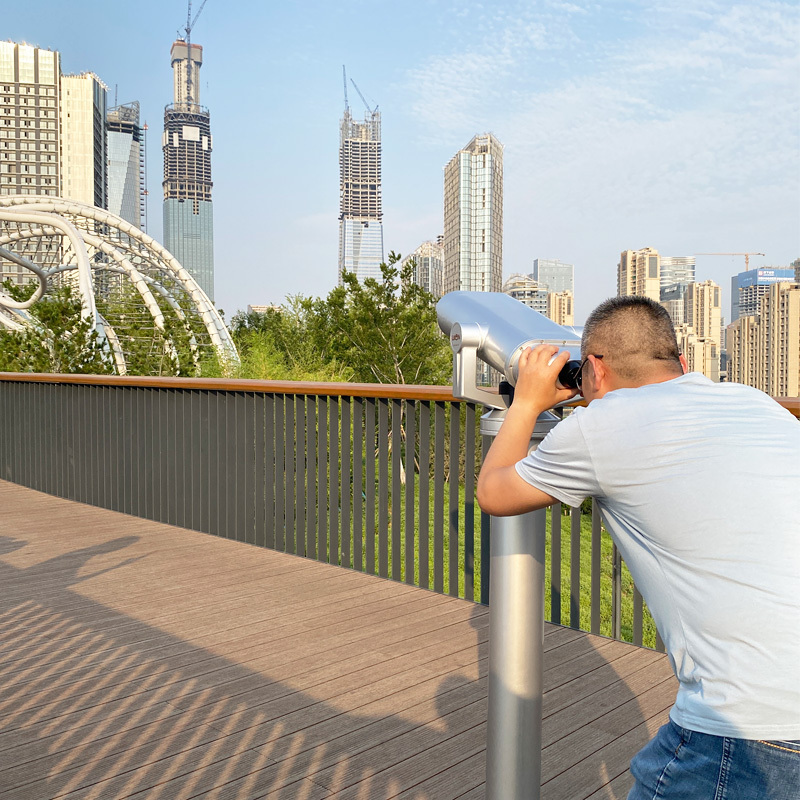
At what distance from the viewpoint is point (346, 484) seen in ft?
13.3

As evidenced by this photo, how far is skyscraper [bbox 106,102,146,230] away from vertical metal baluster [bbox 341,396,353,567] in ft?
573

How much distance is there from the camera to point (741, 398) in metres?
1.17

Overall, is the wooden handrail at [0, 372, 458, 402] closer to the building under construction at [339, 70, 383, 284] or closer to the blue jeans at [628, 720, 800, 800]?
the blue jeans at [628, 720, 800, 800]

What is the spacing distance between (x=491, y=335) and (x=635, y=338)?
0.33 m

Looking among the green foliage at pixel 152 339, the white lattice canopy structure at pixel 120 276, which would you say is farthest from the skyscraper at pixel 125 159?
the green foliage at pixel 152 339

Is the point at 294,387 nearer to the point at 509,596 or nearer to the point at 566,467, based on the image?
the point at 509,596

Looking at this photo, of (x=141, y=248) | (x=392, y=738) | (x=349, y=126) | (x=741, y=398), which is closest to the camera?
(x=741, y=398)

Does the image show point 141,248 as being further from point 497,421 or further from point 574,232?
point 574,232

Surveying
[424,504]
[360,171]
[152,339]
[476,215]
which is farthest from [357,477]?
[360,171]

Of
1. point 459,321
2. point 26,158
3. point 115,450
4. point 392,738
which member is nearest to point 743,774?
point 459,321

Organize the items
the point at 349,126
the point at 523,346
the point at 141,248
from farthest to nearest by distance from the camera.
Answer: the point at 349,126, the point at 141,248, the point at 523,346

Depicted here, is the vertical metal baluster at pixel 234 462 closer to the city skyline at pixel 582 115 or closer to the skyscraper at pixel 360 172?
the city skyline at pixel 582 115

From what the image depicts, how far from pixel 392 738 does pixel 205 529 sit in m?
2.93

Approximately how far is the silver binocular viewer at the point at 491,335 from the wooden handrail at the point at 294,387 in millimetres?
1125
